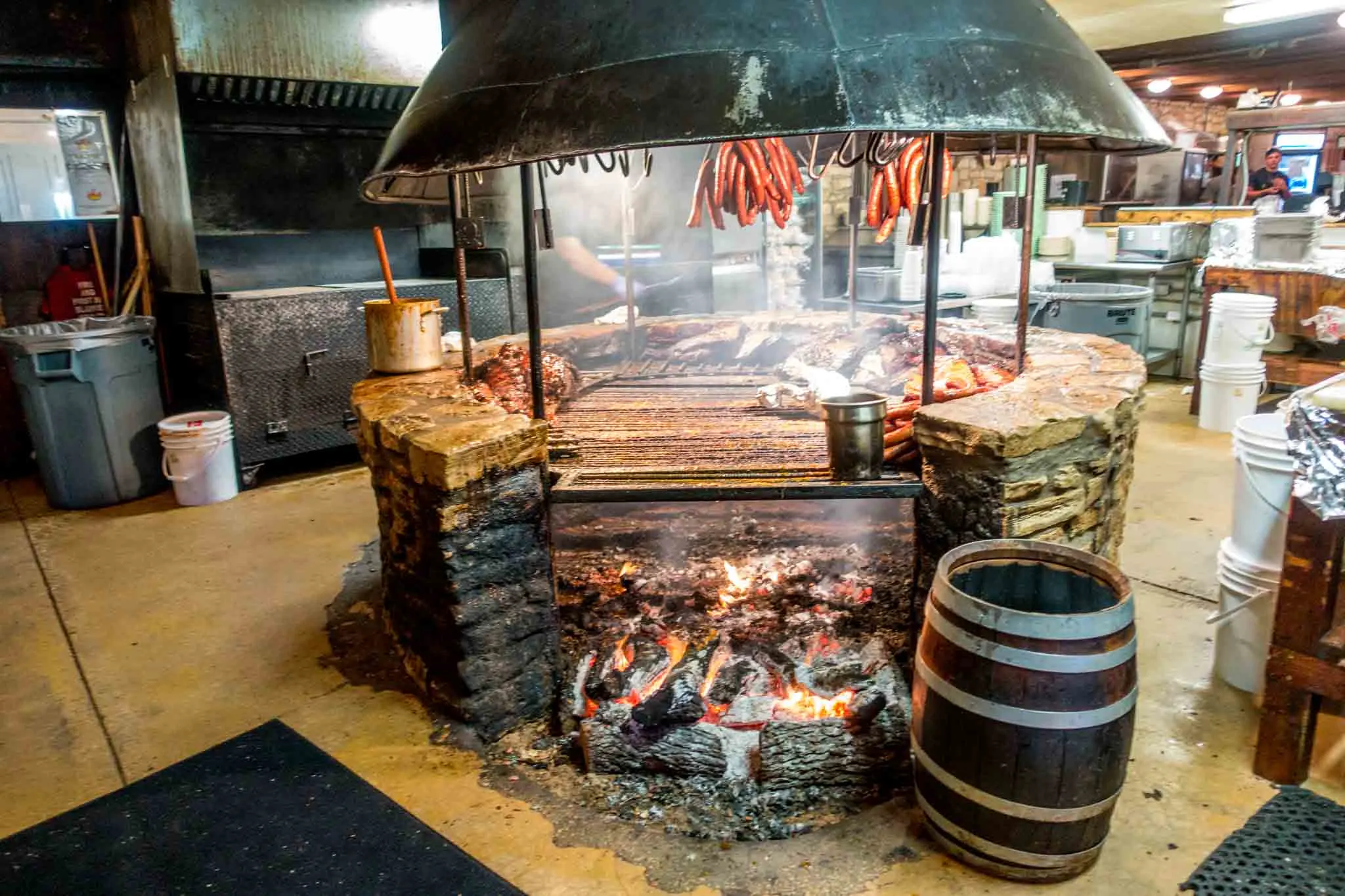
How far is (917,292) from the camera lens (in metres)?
7.27

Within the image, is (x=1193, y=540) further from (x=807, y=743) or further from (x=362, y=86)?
(x=362, y=86)

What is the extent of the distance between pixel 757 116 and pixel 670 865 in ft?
7.02

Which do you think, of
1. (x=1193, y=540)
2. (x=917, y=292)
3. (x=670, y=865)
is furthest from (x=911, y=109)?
(x=917, y=292)

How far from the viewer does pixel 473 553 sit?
3100 millimetres

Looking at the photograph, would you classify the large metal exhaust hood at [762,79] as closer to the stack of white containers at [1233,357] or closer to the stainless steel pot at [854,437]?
the stainless steel pot at [854,437]

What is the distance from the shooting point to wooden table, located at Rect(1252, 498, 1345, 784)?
9.05ft

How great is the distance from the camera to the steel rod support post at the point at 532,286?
10.2ft

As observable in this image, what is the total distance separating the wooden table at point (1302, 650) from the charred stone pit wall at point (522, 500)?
650 mm

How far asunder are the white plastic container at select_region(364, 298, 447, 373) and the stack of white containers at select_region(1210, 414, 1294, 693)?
3.62 metres

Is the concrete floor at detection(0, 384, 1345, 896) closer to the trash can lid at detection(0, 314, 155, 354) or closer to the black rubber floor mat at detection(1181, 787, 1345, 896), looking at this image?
the black rubber floor mat at detection(1181, 787, 1345, 896)

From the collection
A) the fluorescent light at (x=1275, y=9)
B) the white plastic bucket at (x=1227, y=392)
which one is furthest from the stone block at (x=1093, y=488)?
the fluorescent light at (x=1275, y=9)

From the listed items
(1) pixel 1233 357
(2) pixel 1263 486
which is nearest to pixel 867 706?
(2) pixel 1263 486

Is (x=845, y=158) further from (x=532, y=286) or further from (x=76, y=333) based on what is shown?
(x=76, y=333)

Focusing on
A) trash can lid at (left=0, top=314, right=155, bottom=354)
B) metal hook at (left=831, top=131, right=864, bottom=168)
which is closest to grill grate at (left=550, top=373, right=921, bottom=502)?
metal hook at (left=831, top=131, right=864, bottom=168)
